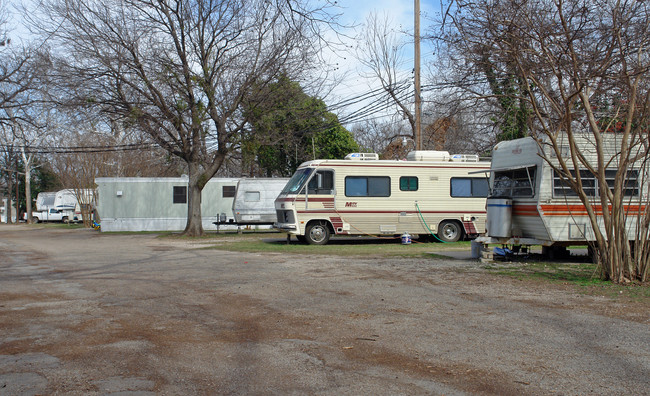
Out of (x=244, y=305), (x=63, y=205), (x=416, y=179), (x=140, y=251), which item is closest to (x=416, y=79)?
(x=416, y=179)

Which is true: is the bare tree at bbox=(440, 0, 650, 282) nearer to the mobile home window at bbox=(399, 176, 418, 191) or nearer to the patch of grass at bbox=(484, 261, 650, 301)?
the patch of grass at bbox=(484, 261, 650, 301)

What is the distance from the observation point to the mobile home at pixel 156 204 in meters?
29.4

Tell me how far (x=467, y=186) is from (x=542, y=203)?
25.2 ft

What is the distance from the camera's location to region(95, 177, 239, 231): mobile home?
96.4ft

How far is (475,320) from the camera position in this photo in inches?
279

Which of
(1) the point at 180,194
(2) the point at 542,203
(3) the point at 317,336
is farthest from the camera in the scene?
(1) the point at 180,194

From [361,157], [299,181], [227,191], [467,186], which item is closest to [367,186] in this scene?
[361,157]

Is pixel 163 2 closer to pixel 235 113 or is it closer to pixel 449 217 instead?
pixel 235 113

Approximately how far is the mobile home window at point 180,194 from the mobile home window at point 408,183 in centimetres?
1371

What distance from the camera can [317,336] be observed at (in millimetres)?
6277

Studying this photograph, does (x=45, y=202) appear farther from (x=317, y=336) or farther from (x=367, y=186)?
(x=317, y=336)

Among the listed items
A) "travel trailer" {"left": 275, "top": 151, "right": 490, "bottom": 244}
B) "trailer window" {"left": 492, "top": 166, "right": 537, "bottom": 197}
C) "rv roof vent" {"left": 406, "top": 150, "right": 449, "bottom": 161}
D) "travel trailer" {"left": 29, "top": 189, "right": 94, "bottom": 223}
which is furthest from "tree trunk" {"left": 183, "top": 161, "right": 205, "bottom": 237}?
"travel trailer" {"left": 29, "top": 189, "right": 94, "bottom": 223}

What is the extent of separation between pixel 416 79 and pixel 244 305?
1558cm

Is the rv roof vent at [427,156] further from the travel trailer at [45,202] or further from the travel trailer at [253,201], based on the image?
the travel trailer at [45,202]
